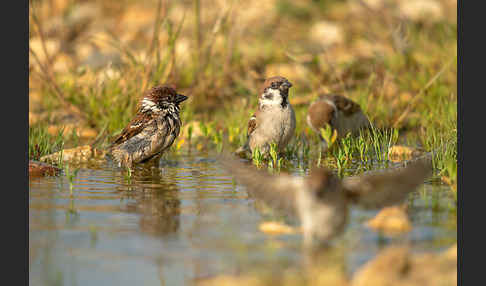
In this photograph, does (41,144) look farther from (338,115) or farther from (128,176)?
(338,115)

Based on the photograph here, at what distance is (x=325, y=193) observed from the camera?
434cm

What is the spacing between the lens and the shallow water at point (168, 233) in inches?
171

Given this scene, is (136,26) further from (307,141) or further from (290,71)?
(307,141)

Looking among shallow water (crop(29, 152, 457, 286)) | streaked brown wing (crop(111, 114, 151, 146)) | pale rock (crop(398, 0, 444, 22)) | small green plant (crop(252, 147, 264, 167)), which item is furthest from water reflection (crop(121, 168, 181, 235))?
pale rock (crop(398, 0, 444, 22))

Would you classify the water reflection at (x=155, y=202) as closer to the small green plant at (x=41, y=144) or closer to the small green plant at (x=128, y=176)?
the small green plant at (x=128, y=176)

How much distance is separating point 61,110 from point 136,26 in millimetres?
7078

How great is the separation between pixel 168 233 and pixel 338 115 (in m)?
4.90

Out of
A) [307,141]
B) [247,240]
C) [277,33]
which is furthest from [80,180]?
[277,33]

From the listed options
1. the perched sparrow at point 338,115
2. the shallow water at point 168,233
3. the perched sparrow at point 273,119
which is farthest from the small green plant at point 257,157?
the perched sparrow at point 338,115

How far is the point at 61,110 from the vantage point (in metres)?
10.8

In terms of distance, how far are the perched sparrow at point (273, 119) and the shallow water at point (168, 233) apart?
143 cm

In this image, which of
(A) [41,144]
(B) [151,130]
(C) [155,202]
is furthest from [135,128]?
(C) [155,202]

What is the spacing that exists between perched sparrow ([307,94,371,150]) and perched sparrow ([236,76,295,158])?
993 millimetres

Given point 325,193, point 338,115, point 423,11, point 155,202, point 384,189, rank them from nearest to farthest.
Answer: point 325,193 < point 384,189 < point 155,202 < point 338,115 < point 423,11
